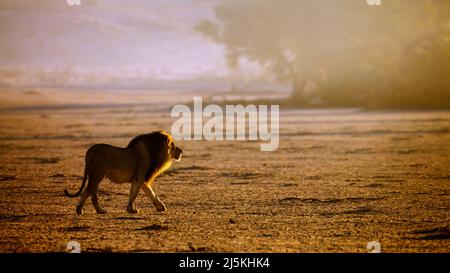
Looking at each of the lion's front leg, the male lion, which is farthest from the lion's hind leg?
the lion's front leg

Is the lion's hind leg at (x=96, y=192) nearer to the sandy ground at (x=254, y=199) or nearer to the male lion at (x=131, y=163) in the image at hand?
the male lion at (x=131, y=163)

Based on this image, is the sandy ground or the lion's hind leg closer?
the sandy ground

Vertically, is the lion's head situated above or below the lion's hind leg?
above

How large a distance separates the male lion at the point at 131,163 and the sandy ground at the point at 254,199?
36cm

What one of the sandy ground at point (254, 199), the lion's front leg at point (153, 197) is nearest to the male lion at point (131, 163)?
the lion's front leg at point (153, 197)

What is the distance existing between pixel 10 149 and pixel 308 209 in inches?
518

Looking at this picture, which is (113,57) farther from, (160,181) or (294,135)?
(160,181)

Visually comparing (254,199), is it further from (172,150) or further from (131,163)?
(131,163)

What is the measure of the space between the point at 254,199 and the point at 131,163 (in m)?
2.52

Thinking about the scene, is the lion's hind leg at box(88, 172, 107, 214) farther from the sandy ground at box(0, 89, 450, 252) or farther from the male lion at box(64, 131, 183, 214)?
the sandy ground at box(0, 89, 450, 252)

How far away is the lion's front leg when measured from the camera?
10.9 meters

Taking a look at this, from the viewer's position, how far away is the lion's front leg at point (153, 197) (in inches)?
430

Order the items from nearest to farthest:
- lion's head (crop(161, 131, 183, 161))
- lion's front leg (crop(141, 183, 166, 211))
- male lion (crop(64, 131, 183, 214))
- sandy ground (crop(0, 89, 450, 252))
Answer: sandy ground (crop(0, 89, 450, 252)), male lion (crop(64, 131, 183, 214)), lion's front leg (crop(141, 183, 166, 211)), lion's head (crop(161, 131, 183, 161))

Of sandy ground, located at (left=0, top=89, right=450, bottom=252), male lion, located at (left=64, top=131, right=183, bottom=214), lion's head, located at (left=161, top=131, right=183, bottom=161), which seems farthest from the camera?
lion's head, located at (left=161, top=131, right=183, bottom=161)
